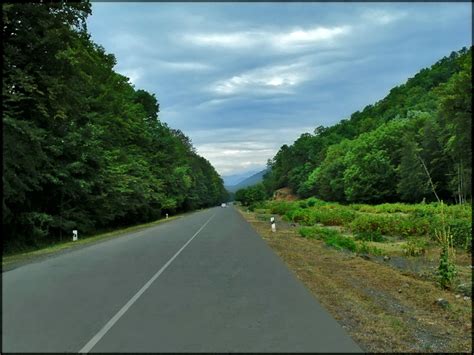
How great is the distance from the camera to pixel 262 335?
21.9 feet

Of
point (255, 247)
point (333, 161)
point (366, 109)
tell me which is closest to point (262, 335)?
point (255, 247)

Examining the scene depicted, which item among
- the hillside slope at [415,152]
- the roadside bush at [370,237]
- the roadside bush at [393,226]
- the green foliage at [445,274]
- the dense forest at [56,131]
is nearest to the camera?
the green foliage at [445,274]

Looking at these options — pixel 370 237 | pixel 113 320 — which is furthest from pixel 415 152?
pixel 113 320

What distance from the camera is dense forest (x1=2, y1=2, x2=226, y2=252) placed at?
751 inches

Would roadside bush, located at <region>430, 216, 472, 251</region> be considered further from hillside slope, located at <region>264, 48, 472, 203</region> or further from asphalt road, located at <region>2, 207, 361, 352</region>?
asphalt road, located at <region>2, 207, 361, 352</region>

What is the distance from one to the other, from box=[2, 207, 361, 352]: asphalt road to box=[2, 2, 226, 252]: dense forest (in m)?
6.74

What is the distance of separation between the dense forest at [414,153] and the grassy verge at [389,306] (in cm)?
1713

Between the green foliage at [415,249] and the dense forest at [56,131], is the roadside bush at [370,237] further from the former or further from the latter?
the dense forest at [56,131]

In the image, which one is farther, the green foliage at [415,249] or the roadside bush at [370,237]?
the roadside bush at [370,237]

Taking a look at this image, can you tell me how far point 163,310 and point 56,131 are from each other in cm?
2080

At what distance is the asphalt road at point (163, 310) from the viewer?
631 cm

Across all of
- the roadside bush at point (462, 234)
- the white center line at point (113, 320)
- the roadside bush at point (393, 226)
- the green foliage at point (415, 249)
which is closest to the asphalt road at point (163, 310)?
the white center line at point (113, 320)

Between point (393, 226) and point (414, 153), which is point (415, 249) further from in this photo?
point (414, 153)

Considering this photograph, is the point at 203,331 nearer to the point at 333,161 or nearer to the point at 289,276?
the point at 289,276
